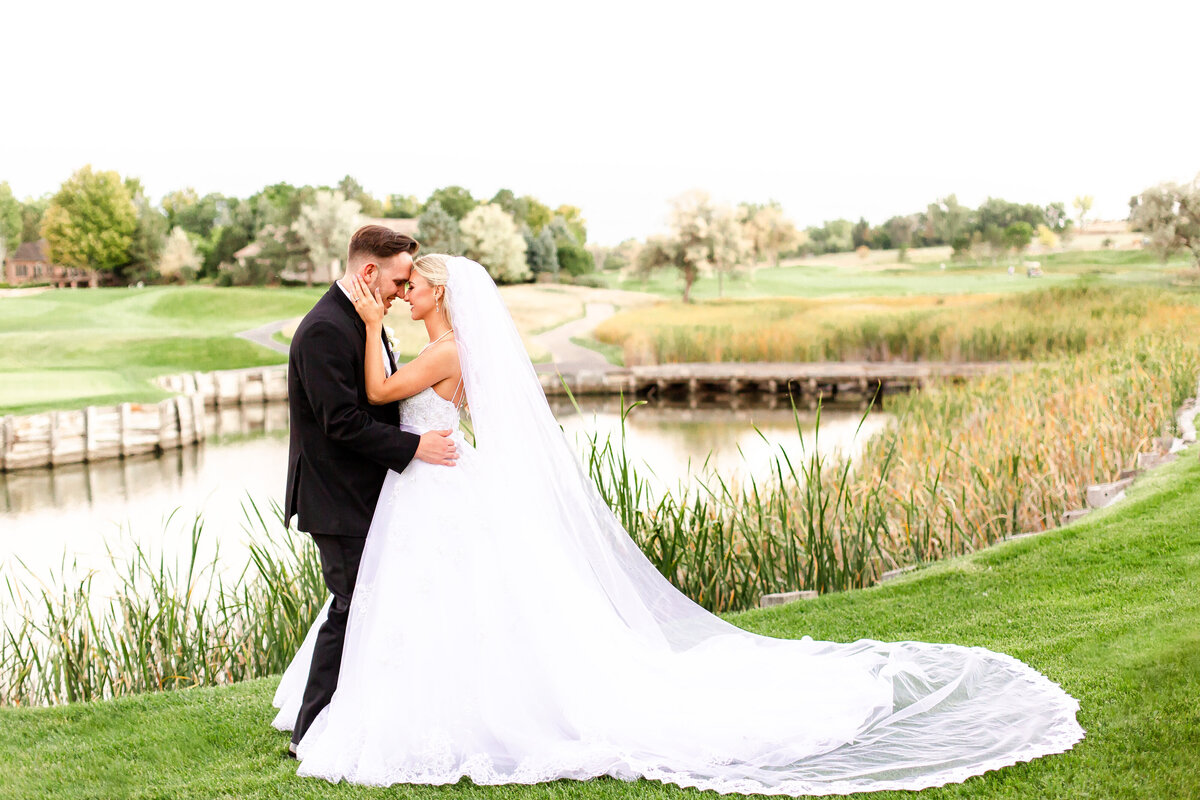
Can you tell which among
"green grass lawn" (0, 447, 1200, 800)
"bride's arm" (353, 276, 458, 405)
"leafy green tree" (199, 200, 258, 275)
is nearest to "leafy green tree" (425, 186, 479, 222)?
"leafy green tree" (199, 200, 258, 275)

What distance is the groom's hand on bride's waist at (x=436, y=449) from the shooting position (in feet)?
8.40

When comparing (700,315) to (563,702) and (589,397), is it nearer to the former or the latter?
(589,397)

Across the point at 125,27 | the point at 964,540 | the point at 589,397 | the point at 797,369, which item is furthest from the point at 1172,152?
the point at 125,27

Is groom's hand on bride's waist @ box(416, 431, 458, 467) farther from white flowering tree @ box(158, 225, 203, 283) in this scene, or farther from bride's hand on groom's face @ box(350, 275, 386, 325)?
white flowering tree @ box(158, 225, 203, 283)

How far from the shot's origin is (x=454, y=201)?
108 feet

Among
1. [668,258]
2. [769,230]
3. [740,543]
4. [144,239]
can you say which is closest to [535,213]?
[668,258]

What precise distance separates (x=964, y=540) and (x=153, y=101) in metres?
32.4

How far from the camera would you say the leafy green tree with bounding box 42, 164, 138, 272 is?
2445 cm

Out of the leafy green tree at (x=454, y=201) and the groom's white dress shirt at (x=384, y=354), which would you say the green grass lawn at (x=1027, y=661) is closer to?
the groom's white dress shirt at (x=384, y=354)

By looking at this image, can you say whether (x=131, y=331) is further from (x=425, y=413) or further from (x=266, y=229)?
(x=425, y=413)

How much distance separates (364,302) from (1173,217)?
24272 mm

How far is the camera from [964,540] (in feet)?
16.1

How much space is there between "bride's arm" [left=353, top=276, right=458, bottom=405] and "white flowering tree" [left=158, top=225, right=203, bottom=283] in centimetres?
2818

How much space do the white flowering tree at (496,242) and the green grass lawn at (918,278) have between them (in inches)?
132
